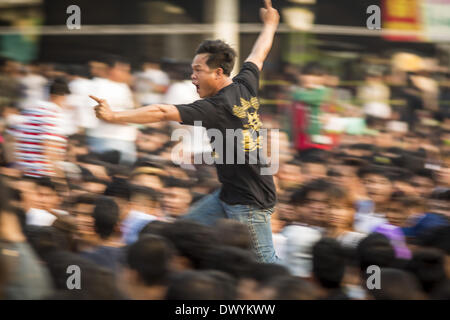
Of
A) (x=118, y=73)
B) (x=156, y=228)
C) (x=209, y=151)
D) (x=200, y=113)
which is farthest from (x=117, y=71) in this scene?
(x=156, y=228)

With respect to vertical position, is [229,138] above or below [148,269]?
above

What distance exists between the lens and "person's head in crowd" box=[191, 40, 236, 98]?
4844 mm

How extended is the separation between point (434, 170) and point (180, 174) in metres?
2.65

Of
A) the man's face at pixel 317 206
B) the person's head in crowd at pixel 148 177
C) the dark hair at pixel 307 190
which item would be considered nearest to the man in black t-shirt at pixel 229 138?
the man's face at pixel 317 206

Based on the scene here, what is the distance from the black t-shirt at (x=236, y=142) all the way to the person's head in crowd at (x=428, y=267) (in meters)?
1.04

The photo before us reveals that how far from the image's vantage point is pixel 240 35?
11883mm

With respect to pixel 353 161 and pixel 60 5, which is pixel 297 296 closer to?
pixel 353 161

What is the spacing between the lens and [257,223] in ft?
15.7

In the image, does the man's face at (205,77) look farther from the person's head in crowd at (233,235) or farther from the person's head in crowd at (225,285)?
the person's head in crowd at (225,285)

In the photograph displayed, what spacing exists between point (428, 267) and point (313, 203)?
126 centimetres

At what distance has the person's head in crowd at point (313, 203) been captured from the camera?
5188mm

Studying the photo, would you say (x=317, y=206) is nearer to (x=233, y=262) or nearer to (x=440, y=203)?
(x=440, y=203)

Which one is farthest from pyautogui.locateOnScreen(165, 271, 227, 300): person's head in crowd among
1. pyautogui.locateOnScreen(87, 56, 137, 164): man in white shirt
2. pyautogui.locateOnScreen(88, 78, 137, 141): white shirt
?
pyautogui.locateOnScreen(88, 78, 137, 141): white shirt

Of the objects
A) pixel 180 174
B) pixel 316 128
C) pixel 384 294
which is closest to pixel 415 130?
pixel 316 128
